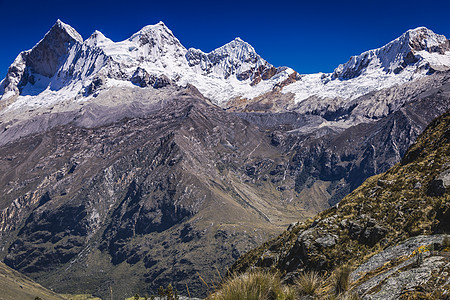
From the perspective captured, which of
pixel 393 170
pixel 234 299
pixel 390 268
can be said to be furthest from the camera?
pixel 393 170

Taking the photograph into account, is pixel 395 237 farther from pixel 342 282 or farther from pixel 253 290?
pixel 253 290

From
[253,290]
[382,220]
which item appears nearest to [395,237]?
[382,220]

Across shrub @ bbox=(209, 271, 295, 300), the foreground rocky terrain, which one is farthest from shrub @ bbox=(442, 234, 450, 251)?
shrub @ bbox=(209, 271, 295, 300)

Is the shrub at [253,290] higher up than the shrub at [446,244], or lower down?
lower down

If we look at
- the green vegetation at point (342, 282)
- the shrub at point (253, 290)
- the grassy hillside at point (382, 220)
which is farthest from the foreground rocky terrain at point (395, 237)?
the shrub at point (253, 290)

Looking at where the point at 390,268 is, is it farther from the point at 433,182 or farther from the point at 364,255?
the point at 433,182

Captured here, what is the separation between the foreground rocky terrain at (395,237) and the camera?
34.3 feet

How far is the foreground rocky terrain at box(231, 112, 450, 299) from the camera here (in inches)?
412

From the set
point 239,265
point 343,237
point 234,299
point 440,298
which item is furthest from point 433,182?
point 239,265

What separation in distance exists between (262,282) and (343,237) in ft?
32.2

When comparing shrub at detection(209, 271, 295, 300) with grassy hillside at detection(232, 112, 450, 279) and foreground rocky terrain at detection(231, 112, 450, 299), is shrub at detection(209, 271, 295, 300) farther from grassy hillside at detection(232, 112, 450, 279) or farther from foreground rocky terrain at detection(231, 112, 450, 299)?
grassy hillside at detection(232, 112, 450, 279)

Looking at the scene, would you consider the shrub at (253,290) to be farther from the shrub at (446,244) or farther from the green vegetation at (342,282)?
the shrub at (446,244)

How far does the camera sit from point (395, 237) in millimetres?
17156

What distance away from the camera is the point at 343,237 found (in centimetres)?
1939
